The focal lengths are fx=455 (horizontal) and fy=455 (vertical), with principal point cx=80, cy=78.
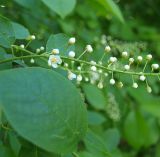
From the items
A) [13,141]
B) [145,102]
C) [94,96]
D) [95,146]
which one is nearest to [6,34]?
[13,141]

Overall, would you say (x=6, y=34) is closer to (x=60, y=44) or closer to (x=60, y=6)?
(x=60, y=44)

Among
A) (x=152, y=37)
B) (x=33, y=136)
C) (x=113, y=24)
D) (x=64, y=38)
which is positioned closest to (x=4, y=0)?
(x=64, y=38)

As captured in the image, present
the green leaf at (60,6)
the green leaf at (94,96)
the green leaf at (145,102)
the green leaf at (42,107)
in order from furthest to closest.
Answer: the green leaf at (145,102) < the green leaf at (94,96) < the green leaf at (60,6) < the green leaf at (42,107)

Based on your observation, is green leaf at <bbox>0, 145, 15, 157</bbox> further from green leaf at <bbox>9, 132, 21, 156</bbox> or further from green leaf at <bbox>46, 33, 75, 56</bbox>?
green leaf at <bbox>46, 33, 75, 56</bbox>

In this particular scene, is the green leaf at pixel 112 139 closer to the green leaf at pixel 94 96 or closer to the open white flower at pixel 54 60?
the green leaf at pixel 94 96

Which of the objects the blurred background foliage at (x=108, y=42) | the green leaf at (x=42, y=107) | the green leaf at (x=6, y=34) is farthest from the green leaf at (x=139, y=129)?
the green leaf at (x=42, y=107)

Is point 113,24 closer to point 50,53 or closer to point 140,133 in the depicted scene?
point 140,133

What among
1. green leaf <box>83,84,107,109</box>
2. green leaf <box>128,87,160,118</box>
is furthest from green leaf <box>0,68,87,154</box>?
green leaf <box>128,87,160,118</box>
